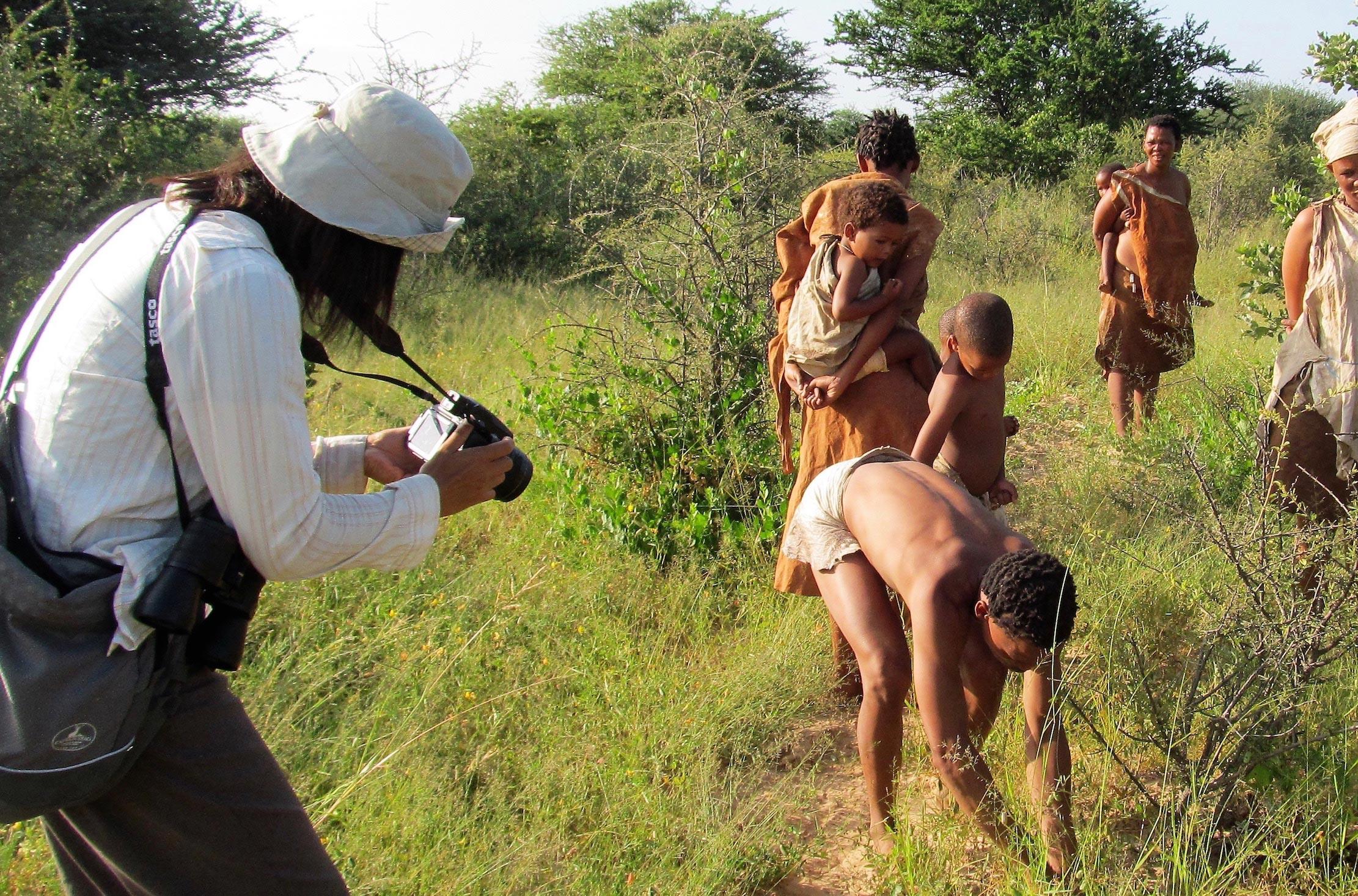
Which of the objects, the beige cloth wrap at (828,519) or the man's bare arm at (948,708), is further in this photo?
the beige cloth wrap at (828,519)

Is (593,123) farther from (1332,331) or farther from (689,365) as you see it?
(1332,331)

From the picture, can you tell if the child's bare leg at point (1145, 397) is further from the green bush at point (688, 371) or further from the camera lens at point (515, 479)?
the camera lens at point (515, 479)

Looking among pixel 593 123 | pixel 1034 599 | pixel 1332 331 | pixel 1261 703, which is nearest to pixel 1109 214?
pixel 1332 331

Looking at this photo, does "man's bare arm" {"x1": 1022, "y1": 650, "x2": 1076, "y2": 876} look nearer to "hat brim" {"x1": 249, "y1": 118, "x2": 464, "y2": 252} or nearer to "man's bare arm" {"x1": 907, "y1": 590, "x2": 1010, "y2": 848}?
"man's bare arm" {"x1": 907, "y1": 590, "x2": 1010, "y2": 848}

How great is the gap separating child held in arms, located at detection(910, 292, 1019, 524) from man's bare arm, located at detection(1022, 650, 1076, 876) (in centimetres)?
68

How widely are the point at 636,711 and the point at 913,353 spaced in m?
1.40

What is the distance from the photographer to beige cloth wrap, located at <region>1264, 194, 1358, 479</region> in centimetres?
345

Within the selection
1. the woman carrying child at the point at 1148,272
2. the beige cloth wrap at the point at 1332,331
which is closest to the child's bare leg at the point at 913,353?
the beige cloth wrap at the point at 1332,331

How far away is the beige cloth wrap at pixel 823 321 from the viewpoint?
3.37 metres

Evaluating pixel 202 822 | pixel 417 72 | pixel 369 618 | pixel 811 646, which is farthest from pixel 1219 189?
pixel 202 822

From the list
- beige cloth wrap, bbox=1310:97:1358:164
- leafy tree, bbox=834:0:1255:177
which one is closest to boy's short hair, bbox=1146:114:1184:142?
beige cloth wrap, bbox=1310:97:1358:164

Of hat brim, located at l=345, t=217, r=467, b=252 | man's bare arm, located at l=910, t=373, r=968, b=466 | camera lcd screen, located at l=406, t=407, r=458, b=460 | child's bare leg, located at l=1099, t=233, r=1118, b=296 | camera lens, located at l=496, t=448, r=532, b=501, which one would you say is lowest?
child's bare leg, located at l=1099, t=233, r=1118, b=296

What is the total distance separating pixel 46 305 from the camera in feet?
5.07

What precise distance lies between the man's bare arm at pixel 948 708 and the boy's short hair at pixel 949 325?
37.8 inches
